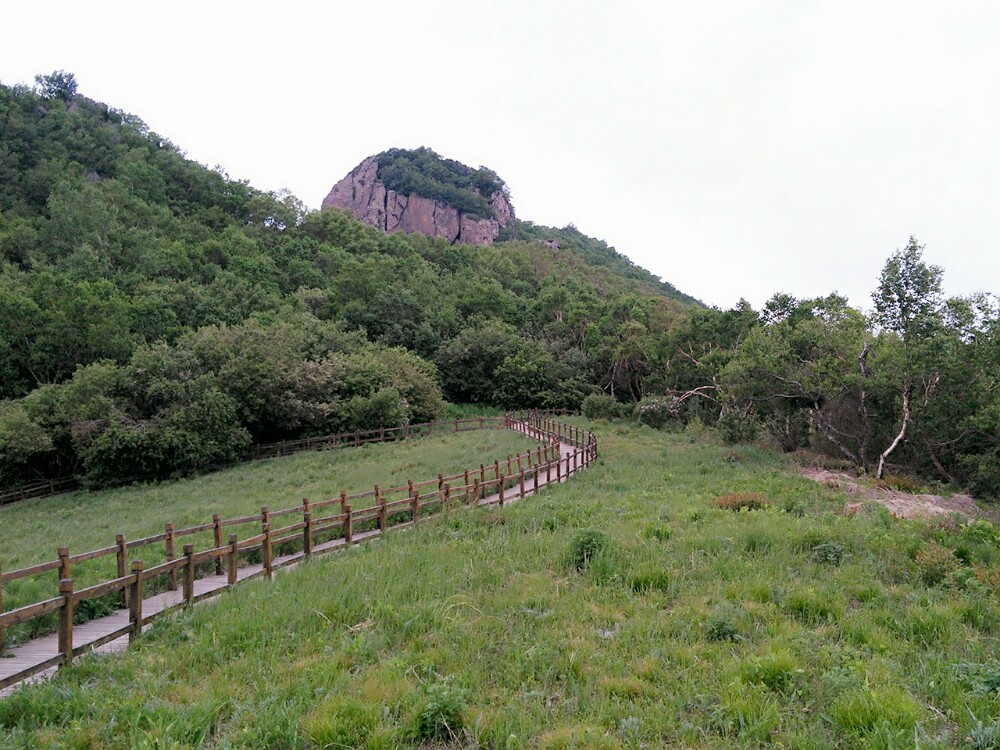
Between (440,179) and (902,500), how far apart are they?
6503 inches

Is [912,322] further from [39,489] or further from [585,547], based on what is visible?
[39,489]

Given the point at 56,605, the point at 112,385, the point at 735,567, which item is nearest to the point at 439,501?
the point at 735,567

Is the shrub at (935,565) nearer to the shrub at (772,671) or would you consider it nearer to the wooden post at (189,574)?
the shrub at (772,671)

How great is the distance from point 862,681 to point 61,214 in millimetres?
81451

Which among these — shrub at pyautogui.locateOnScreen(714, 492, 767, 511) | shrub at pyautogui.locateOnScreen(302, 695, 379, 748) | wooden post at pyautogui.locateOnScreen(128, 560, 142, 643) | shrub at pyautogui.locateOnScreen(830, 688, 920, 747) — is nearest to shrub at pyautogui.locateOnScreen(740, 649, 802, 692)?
shrub at pyautogui.locateOnScreen(830, 688, 920, 747)

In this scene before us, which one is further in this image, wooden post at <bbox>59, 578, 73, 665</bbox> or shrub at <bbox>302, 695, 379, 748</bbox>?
wooden post at <bbox>59, 578, 73, 665</bbox>

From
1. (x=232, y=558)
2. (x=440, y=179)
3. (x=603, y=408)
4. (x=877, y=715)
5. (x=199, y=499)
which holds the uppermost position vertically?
(x=440, y=179)

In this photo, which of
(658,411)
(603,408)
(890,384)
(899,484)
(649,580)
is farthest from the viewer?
(603,408)

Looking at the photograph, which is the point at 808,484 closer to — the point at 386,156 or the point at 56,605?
the point at 56,605

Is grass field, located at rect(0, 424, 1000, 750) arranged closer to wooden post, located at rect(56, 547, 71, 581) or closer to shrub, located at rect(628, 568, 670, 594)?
shrub, located at rect(628, 568, 670, 594)

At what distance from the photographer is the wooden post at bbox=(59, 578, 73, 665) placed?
6637mm

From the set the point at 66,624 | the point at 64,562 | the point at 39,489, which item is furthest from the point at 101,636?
the point at 39,489

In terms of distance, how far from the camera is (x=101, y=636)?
749cm

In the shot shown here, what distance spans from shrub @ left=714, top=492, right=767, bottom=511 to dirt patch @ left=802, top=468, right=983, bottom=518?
5.73 feet
